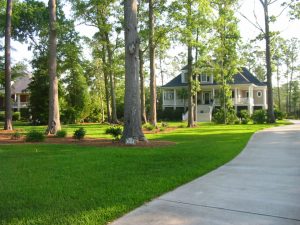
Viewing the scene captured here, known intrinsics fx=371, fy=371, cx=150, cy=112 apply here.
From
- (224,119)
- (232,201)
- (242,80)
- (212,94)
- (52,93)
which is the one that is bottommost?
(232,201)

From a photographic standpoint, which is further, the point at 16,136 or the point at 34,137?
the point at 16,136

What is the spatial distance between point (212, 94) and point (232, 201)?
43787mm

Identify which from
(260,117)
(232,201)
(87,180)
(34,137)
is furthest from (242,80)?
(232,201)

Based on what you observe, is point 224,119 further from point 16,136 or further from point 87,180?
point 87,180

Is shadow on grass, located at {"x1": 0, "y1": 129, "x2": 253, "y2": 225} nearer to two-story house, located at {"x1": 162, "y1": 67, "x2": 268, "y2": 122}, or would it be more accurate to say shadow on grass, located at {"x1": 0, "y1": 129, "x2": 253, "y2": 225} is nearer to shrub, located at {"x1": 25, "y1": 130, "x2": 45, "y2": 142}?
shrub, located at {"x1": 25, "y1": 130, "x2": 45, "y2": 142}

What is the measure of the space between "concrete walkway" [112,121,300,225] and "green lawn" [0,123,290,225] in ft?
1.09

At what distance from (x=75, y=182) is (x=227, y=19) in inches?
1137

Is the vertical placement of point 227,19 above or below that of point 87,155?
above

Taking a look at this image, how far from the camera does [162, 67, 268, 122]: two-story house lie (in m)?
46.5

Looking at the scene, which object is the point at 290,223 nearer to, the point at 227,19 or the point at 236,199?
the point at 236,199

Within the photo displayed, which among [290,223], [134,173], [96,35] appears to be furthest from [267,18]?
[290,223]

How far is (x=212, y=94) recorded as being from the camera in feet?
159

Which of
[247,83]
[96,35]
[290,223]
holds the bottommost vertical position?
[290,223]

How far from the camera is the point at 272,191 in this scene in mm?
6098
